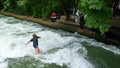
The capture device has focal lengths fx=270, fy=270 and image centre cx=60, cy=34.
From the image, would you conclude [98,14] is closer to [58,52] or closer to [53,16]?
[58,52]

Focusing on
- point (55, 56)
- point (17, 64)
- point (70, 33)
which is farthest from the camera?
point (70, 33)

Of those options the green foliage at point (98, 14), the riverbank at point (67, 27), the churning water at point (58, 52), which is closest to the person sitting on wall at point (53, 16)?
the riverbank at point (67, 27)

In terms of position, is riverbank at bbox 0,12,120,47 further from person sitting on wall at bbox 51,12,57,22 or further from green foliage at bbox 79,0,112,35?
green foliage at bbox 79,0,112,35

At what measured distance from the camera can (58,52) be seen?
1838 centimetres

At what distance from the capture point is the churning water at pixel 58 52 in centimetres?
1633

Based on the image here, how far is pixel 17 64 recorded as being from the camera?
16.4 metres

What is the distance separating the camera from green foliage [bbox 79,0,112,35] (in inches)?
715

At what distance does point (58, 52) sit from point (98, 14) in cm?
396

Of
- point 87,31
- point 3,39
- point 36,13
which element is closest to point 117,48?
point 87,31

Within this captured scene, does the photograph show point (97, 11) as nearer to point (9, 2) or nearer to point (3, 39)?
point (3, 39)

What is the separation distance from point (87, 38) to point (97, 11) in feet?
11.5

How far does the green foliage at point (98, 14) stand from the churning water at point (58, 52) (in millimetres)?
1650

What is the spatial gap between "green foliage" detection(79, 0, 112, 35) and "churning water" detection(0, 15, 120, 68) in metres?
1.65

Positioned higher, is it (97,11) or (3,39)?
(97,11)
